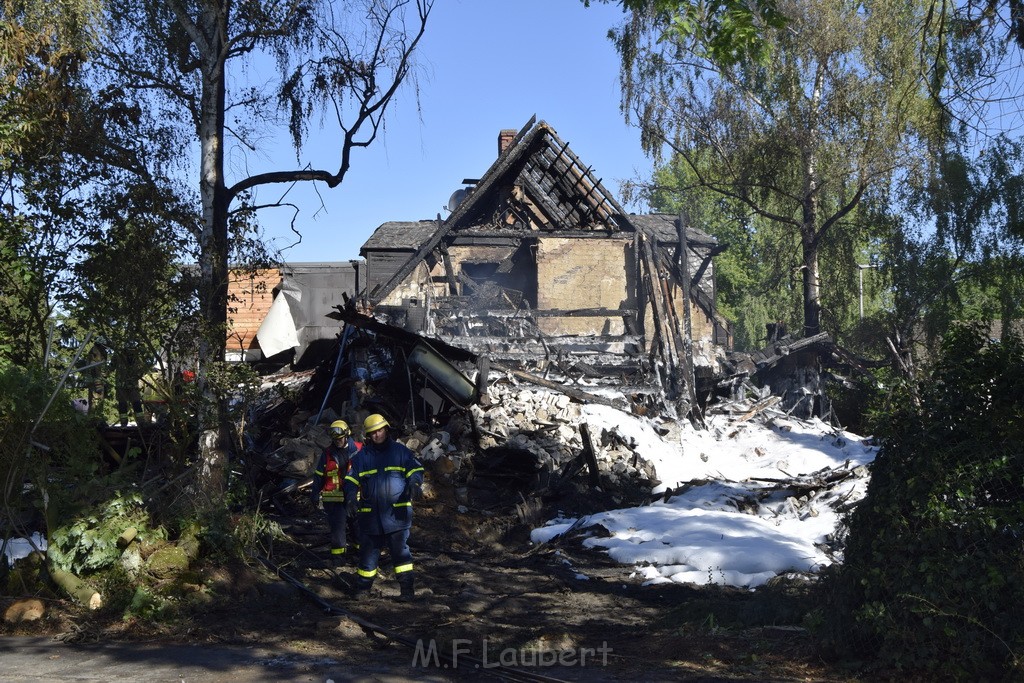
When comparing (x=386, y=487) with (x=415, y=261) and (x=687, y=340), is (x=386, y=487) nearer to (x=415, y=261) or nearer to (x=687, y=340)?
(x=687, y=340)

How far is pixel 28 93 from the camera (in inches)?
471

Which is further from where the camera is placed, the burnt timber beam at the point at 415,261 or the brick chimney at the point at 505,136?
the brick chimney at the point at 505,136

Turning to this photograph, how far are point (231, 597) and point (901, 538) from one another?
5.55 m

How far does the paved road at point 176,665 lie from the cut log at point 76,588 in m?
0.81

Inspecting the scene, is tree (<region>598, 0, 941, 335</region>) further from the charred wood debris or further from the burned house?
the charred wood debris

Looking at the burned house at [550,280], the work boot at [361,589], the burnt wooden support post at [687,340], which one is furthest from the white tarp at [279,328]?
the work boot at [361,589]

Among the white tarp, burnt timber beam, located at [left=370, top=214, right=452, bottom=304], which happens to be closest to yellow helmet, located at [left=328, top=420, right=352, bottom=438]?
burnt timber beam, located at [left=370, top=214, right=452, bottom=304]

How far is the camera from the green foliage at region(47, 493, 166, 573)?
8281 millimetres

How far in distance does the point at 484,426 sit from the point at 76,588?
862 centimetres

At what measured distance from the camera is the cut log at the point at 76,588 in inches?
317

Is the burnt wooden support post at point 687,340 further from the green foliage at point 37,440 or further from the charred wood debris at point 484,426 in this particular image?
the green foliage at point 37,440

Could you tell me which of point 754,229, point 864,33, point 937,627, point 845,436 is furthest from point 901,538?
point 754,229

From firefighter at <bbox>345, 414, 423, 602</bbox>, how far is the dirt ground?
0.31 m

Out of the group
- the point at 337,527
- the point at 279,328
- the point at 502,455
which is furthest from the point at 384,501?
the point at 279,328
